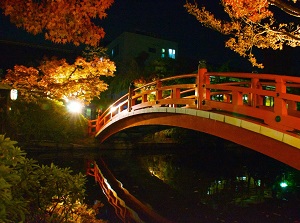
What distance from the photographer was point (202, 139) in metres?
21.0

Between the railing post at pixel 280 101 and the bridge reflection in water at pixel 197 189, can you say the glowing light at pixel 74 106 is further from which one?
the railing post at pixel 280 101

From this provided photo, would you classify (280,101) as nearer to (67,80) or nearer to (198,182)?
(198,182)

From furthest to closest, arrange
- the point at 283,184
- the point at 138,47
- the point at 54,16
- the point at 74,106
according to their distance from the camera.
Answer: the point at 138,47 → the point at 74,106 → the point at 283,184 → the point at 54,16

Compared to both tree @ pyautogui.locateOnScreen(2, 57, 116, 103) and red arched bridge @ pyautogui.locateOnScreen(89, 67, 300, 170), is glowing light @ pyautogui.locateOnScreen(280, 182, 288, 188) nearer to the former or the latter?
red arched bridge @ pyautogui.locateOnScreen(89, 67, 300, 170)

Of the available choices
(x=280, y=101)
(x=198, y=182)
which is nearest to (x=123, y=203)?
(x=198, y=182)

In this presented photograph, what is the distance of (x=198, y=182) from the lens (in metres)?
11.2

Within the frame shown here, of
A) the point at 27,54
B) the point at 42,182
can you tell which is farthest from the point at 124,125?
the point at 27,54

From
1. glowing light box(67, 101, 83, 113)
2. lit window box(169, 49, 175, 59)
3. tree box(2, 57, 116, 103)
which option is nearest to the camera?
tree box(2, 57, 116, 103)

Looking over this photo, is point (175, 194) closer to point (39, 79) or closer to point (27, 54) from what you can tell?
point (39, 79)

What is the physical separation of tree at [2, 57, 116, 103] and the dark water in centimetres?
314

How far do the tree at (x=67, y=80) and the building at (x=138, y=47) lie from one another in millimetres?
11856

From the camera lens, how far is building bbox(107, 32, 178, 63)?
A: 30547 mm

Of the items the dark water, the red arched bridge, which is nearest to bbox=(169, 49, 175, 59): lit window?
the dark water

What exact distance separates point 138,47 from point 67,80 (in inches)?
584
